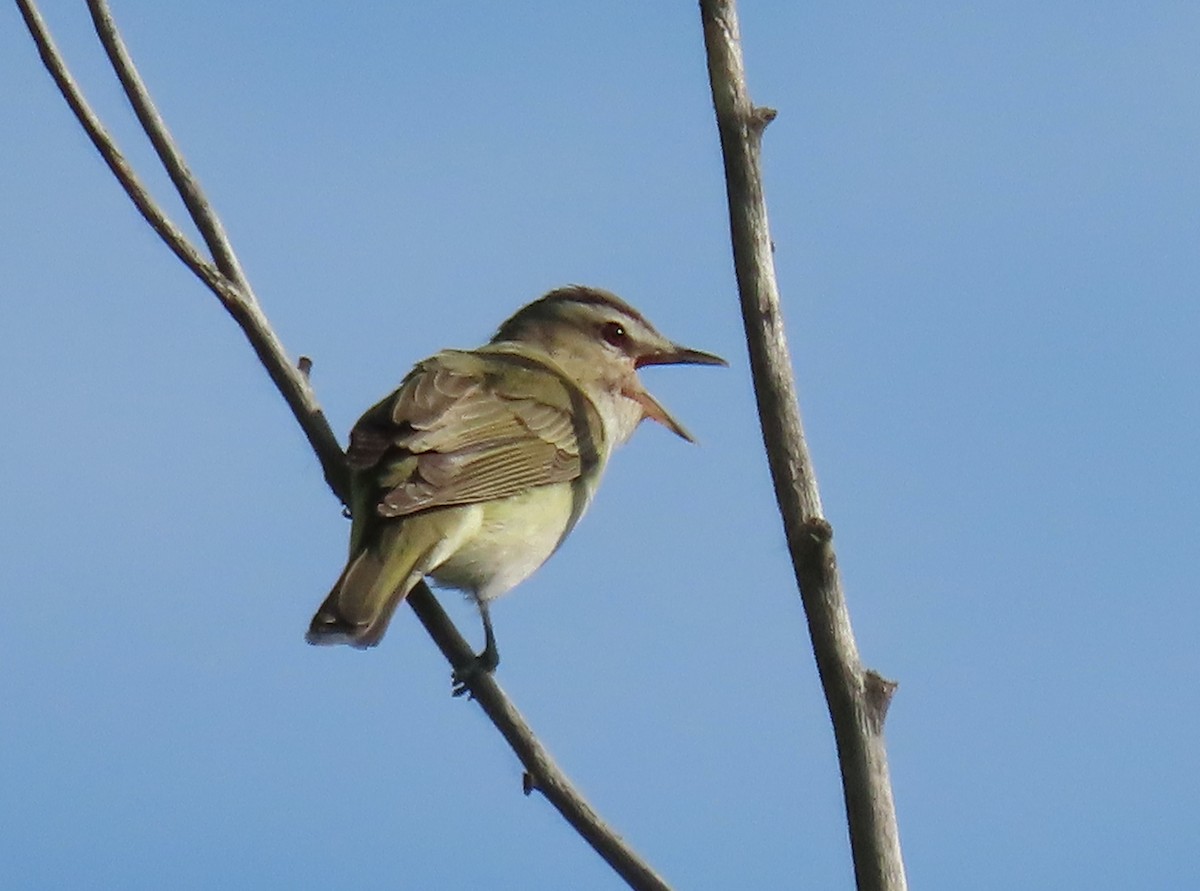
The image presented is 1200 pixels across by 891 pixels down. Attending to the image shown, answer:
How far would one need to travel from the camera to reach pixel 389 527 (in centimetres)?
493

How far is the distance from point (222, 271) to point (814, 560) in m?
1.99

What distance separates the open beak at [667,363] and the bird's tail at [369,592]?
2.37 metres

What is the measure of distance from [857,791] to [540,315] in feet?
16.5

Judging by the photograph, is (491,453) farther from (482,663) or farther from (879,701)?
(879,701)

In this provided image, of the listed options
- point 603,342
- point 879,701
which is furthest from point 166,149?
point 603,342

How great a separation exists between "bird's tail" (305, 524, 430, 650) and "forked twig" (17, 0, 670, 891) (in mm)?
220

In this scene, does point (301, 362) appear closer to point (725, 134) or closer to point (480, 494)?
point (480, 494)

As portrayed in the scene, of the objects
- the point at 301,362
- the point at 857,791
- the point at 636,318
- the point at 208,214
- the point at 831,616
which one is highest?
the point at 636,318

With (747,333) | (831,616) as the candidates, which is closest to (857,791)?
(831,616)

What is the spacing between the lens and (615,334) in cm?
738

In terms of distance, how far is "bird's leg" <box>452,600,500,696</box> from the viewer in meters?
3.73

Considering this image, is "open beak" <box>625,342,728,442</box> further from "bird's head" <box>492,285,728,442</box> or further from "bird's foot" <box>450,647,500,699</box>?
"bird's foot" <box>450,647,500,699</box>

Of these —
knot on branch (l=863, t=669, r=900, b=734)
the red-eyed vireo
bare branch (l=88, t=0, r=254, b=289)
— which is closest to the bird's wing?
the red-eyed vireo

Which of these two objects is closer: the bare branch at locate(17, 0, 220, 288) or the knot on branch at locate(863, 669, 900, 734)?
the knot on branch at locate(863, 669, 900, 734)
